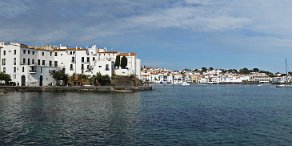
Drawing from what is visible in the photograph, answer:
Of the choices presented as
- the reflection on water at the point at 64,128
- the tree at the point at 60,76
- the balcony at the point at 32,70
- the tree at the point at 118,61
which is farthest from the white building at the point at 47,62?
the reflection on water at the point at 64,128

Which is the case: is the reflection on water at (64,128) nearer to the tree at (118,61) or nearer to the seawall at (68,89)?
the seawall at (68,89)

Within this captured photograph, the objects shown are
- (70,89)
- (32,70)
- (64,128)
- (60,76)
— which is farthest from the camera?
(60,76)

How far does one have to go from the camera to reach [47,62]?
93.7 meters

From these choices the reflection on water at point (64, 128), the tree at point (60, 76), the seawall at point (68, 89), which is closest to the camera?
the reflection on water at point (64, 128)

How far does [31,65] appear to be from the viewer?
8644cm

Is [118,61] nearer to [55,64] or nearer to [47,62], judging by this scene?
[55,64]

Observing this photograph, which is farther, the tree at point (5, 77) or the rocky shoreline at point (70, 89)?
the tree at point (5, 77)

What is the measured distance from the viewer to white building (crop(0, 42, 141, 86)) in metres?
86.2

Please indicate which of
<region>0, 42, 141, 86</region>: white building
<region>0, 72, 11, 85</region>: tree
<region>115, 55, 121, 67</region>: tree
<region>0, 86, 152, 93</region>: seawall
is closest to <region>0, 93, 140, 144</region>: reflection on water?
<region>0, 86, 152, 93</region>: seawall

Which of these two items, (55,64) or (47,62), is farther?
(55,64)

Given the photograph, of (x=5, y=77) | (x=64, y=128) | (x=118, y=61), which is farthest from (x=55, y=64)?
(x=64, y=128)

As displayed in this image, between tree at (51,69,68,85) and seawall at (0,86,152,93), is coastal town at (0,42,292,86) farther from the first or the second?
seawall at (0,86,152,93)

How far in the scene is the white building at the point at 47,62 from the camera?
86188 millimetres

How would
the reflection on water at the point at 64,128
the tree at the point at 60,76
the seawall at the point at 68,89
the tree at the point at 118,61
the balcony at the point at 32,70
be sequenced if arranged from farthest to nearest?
the tree at the point at 118,61, the tree at the point at 60,76, the balcony at the point at 32,70, the seawall at the point at 68,89, the reflection on water at the point at 64,128
